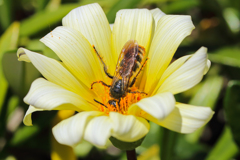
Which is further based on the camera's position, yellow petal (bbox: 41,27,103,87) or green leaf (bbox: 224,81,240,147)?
green leaf (bbox: 224,81,240,147)

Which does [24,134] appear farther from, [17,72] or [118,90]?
[118,90]

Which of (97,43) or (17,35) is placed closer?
(97,43)

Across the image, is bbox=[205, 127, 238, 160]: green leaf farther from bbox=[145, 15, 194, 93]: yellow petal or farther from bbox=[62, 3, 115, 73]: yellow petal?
bbox=[62, 3, 115, 73]: yellow petal

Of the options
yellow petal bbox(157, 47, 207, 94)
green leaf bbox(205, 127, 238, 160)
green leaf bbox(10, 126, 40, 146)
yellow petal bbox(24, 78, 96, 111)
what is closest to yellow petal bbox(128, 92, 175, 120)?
yellow petal bbox(157, 47, 207, 94)

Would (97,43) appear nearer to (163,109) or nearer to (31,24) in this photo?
(163,109)

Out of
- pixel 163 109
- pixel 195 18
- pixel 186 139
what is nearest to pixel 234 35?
pixel 195 18

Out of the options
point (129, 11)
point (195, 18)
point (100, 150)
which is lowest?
point (100, 150)

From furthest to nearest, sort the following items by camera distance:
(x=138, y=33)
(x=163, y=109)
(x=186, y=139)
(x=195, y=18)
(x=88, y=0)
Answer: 1. (x=195, y=18)
2. (x=88, y=0)
3. (x=186, y=139)
4. (x=138, y=33)
5. (x=163, y=109)
